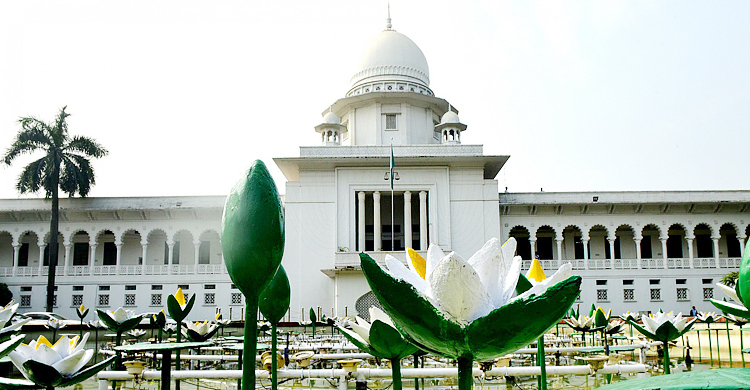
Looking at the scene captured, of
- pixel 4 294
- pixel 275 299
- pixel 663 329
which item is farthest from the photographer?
pixel 4 294

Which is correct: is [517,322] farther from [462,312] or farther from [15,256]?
[15,256]

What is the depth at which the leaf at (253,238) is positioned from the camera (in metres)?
1.30

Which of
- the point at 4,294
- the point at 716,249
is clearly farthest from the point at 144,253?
the point at 716,249

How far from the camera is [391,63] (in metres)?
28.4

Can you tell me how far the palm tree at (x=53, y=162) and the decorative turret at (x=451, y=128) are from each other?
14926 mm

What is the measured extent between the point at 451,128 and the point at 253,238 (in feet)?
84.0

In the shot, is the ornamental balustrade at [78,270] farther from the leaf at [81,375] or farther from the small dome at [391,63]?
the leaf at [81,375]

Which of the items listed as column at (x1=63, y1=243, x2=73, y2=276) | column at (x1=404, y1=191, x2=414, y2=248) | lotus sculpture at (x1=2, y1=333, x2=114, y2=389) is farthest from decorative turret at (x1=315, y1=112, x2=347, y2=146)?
lotus sculpture at (x1=2, y1=333, x2=114, y2=389)

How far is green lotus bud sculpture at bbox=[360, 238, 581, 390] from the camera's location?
949 mm

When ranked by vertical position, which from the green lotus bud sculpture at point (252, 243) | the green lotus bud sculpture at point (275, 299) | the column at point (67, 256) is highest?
the column at point (67, 256)

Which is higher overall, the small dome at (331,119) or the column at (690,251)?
the small dome at (331,119)

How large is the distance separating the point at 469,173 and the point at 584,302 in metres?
7.66

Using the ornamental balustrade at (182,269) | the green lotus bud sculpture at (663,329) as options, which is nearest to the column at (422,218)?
the ornamental balustrade at (182,269)

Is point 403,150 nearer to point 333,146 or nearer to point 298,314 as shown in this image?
point 333,146
